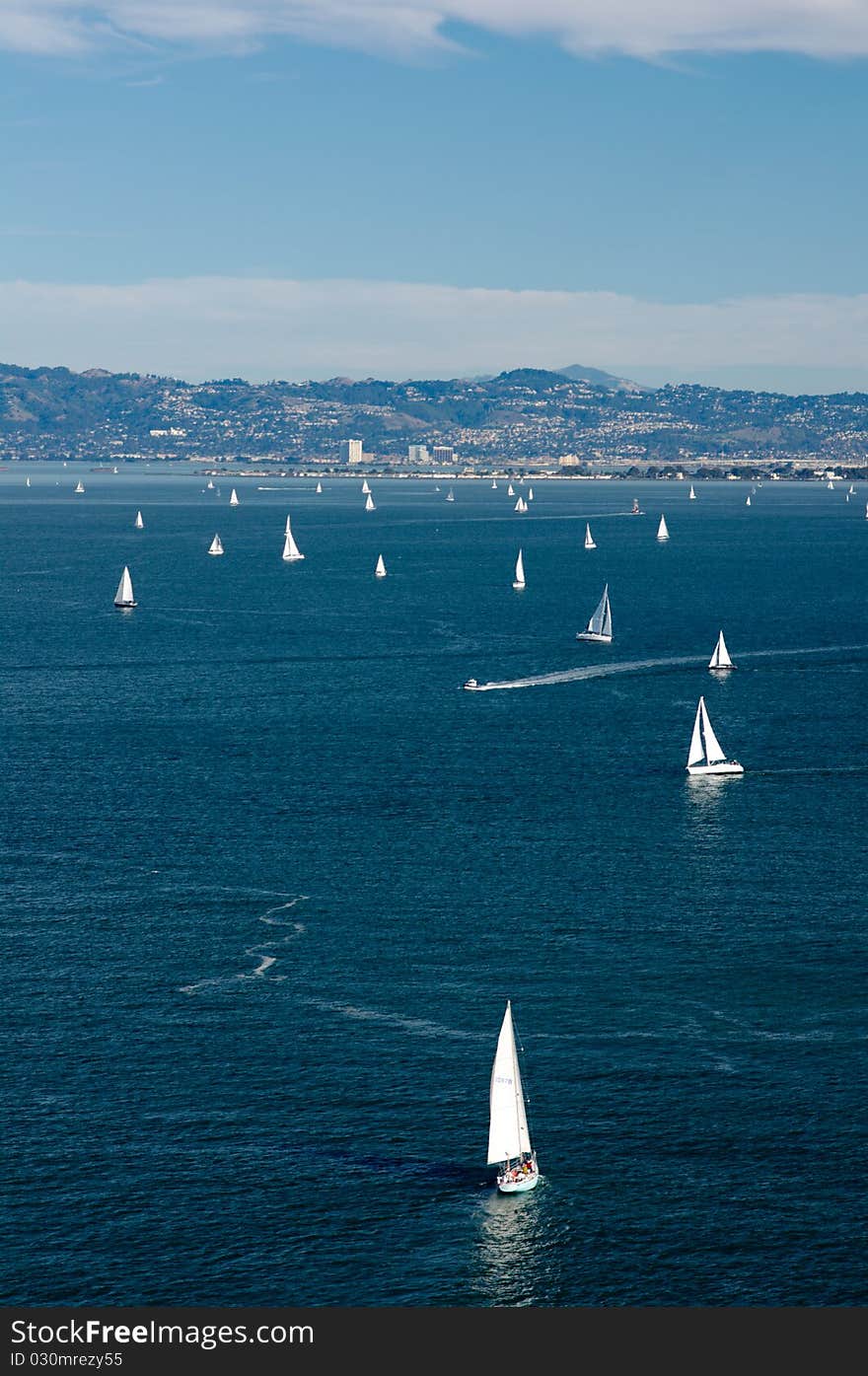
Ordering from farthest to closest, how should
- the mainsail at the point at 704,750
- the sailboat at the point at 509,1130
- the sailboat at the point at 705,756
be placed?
the mainsail at the point at 704,750, the sailboat at the point at 705,756, the sailboat at the point at 509,1130

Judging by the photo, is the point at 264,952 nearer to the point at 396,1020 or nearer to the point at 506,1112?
the point at 396,1020

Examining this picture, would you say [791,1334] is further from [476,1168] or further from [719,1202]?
[476,1168]

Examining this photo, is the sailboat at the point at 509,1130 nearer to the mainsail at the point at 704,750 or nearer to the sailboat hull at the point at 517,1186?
the sailboat hull at the point at 517,1186

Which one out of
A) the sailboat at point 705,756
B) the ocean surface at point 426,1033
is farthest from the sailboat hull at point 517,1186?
the sailboat at point 705,756

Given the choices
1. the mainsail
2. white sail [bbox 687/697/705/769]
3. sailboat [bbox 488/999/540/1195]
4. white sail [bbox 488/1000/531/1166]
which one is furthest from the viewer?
white sail [bbox 687/697/705/769]

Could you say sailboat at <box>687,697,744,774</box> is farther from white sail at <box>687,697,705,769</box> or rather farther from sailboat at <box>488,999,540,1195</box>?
sailboat at <box>488,999,540,1195</box>

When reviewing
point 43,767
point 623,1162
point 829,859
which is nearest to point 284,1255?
point 623,1162

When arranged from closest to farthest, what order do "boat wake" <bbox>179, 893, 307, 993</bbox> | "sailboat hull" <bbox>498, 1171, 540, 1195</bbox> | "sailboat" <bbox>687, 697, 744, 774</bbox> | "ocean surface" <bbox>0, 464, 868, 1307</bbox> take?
"ocean surface" <bbox>0, 464, 868, 1307</bbox> → "sailboat hull" <bbox>498, 1171, 540, 1195</bbox> → "boat wake" <bbox>179, 893, 307, 993</bbox> → "sailboat" <bbox>687, 697, 744, 774</bbox>

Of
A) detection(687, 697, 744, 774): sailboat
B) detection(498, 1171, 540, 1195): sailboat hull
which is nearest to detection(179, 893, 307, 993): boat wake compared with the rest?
detection(498, 1171, 540, 1195): sailboat hull
